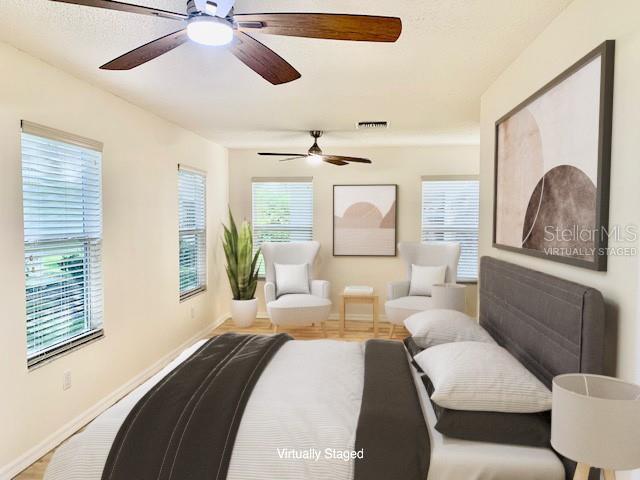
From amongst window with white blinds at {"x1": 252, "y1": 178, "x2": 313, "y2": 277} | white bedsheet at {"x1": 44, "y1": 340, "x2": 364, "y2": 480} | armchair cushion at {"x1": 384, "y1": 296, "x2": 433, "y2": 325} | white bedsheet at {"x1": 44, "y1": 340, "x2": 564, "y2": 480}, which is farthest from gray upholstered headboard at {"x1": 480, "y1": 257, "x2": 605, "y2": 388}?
window with white blinds at {"x1": 252, "y1": 178, "x2": 313, "y2": 277}

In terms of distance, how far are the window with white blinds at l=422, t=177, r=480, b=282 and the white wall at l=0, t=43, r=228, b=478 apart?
2.85 m

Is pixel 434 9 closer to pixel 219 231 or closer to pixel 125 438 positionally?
pixel 125 438

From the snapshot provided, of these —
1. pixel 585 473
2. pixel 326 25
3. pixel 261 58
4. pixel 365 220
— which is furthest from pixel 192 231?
pixel 585 473

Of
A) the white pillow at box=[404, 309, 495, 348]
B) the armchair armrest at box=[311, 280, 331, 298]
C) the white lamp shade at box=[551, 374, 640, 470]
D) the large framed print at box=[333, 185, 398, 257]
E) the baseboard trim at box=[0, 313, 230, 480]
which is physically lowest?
the baseboard trim at box=[0, 313, 230, 480]

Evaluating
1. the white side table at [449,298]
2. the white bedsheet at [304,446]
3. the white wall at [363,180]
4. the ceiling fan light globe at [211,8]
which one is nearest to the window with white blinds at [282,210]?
the white wall at [363,180]

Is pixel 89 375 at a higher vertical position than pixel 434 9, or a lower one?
lower

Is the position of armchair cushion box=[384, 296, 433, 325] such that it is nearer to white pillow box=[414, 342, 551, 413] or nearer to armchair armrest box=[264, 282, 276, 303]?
armchair armrest box=[264, 282, 276, 303]

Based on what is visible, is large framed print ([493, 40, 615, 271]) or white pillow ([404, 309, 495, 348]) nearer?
large framed print ([493, 40, 615, 271])

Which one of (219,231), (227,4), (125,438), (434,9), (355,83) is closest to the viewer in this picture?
(227,4)

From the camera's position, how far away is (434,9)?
1.99 metres

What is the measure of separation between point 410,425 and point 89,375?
244cm

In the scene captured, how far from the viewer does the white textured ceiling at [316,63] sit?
2.00 meters

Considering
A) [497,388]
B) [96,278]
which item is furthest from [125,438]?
[96,278]

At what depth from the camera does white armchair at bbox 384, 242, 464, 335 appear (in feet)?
15.3
